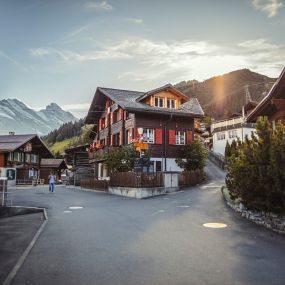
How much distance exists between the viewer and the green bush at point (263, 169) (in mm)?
10375

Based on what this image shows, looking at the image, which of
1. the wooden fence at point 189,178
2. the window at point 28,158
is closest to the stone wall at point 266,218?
the wooden fence at point 189,178

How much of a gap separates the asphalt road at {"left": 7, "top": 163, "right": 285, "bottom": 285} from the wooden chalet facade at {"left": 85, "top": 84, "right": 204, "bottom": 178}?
22.5 m

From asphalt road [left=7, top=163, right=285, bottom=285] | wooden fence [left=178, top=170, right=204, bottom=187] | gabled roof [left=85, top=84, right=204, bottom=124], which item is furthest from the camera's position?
gabled roof [left=85, top=84, right=204, bottom=124]

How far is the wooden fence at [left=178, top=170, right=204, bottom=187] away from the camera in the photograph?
28909 millimetres

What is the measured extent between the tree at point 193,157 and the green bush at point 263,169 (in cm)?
2302

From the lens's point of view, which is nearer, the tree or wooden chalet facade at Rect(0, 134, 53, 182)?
the tree

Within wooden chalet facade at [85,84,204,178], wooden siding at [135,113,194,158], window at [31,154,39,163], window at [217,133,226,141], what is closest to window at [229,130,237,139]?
window at [217,133,226,141]

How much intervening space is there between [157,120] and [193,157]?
5338 mm

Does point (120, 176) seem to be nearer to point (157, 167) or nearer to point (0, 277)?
point (157, 167)

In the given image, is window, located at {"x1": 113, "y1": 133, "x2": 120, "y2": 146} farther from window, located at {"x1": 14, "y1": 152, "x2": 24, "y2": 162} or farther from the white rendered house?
the white rendered house

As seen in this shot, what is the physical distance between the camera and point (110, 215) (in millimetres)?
15273

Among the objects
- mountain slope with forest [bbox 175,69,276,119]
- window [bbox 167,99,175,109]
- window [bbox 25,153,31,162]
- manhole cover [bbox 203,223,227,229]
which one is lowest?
manhole cover [bbox 203,223,227,229]

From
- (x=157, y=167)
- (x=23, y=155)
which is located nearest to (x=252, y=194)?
(x=157, y=167)

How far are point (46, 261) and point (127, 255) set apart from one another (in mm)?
1749
